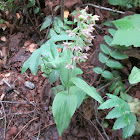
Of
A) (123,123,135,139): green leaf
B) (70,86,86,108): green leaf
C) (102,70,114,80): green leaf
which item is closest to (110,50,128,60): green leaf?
(102,70,114,80): green leaf

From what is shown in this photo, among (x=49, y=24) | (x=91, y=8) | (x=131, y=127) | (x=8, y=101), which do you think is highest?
(x=91, y=8)

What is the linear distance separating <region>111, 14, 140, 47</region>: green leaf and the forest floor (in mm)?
450

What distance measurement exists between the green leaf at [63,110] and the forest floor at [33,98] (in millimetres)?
655

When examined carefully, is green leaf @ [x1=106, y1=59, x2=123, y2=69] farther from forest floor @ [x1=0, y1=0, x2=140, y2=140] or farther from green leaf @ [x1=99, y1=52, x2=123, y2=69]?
forest floor @ [x1=0, y1=0, x2=140, y2=140]

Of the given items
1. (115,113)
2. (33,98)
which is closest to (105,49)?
(115,113)

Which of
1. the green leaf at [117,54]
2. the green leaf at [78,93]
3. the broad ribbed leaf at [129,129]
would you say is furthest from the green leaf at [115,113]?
the green leaf at [117,54]

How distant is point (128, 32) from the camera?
2307 mm

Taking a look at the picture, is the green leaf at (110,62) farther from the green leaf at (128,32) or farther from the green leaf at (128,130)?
the green leaf at (128,130)

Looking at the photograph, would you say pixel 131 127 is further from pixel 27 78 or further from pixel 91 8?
pixel 91 8

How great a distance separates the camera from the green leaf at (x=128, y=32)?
2196mm

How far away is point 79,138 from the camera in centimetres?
205

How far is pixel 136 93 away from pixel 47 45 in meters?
1.63

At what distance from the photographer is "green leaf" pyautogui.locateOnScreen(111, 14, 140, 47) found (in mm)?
2196

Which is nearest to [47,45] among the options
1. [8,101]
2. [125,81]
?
[8,101]
